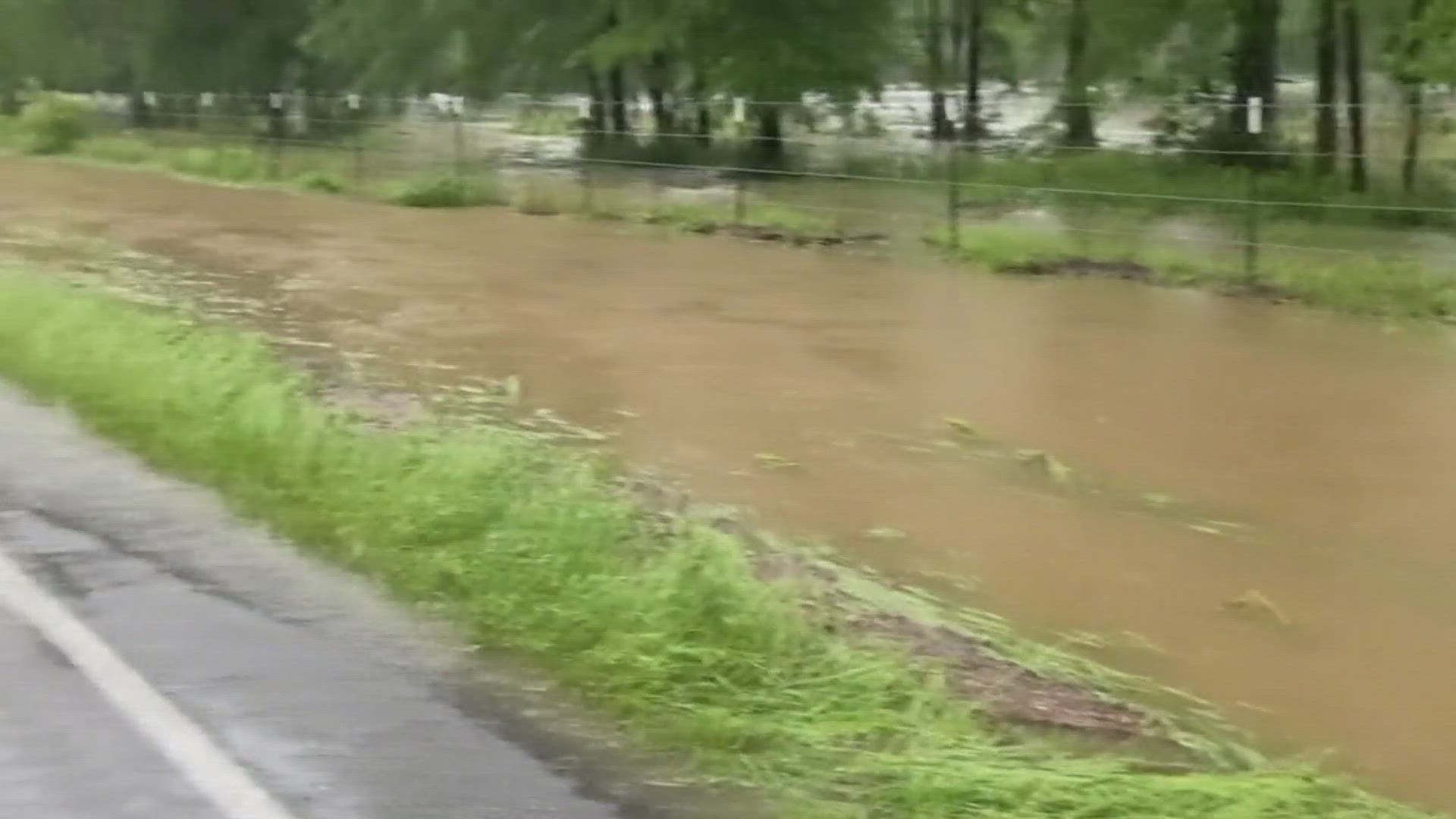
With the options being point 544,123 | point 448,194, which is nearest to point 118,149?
point 544,123

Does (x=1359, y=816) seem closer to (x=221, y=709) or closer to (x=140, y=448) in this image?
(x=221, y=709)

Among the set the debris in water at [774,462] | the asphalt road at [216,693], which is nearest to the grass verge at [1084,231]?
the debris in water at [774,462]

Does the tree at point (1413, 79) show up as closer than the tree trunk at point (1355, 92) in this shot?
Yes

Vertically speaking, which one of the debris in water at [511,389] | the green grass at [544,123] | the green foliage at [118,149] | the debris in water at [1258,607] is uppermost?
the green grass at [544,123]

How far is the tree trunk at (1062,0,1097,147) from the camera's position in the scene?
2700cm

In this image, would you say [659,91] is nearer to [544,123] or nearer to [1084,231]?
[544,123]

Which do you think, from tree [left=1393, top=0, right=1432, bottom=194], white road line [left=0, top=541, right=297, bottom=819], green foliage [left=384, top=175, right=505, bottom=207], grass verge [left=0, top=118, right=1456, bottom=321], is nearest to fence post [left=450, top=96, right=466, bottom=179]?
grass verge [left=0, top=118, right=1456, bottom=321]

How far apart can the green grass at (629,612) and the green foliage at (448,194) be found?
15989 millimetres

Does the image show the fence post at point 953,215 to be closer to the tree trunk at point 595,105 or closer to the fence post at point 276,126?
the tree trunk at point 595,105

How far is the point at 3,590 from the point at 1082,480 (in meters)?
5.23

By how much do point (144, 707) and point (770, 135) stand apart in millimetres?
20988

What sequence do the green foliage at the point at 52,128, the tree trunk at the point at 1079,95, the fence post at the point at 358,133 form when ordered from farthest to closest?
the green foliage at the point at 52,128
the fence post at the point at 358,133
the tree trunk at the point at 1079,95

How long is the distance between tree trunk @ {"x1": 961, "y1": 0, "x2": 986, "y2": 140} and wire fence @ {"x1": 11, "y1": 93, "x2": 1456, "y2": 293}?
0.42 m

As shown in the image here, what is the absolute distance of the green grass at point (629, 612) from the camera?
5105mm
